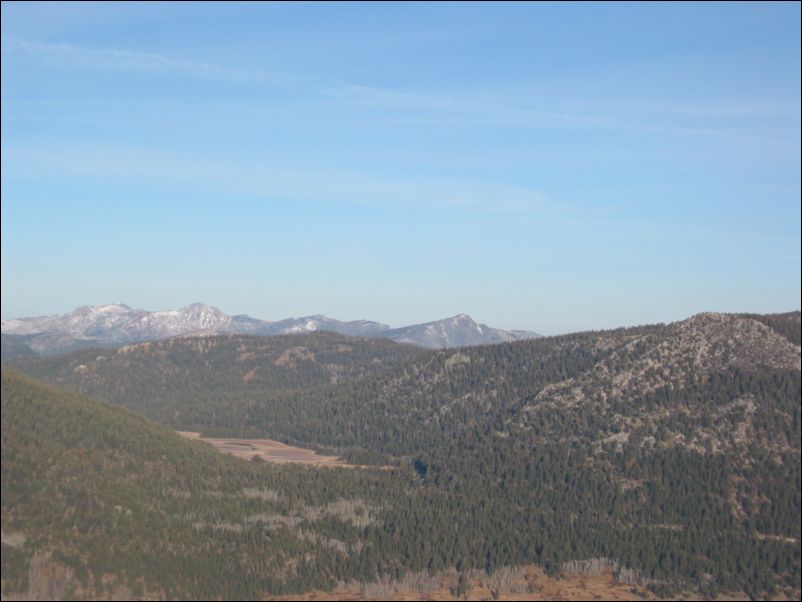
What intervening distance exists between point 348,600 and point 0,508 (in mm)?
65376

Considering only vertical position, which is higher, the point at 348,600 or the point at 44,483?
the point at 44,483

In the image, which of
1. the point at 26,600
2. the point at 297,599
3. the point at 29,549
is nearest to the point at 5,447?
the point at 29,549

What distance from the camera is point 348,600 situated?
19562 centimetres

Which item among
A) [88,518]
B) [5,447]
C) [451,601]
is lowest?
[451,601]

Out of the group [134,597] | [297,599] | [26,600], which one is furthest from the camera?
[297,599]

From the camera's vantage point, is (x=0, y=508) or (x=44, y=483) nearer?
(x=0, y=508)

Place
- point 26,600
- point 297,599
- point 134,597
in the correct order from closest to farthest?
point 26,600
point 134,597
point 297,599

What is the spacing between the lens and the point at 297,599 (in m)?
196

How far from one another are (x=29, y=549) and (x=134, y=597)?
66.0ft

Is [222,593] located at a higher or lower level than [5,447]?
lower

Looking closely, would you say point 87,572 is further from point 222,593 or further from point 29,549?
point 222,593

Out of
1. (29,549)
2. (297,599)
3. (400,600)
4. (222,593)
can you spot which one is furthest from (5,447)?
(400,600)

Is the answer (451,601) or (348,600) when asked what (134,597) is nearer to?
(348,600)

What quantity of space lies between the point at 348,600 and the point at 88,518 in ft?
172
